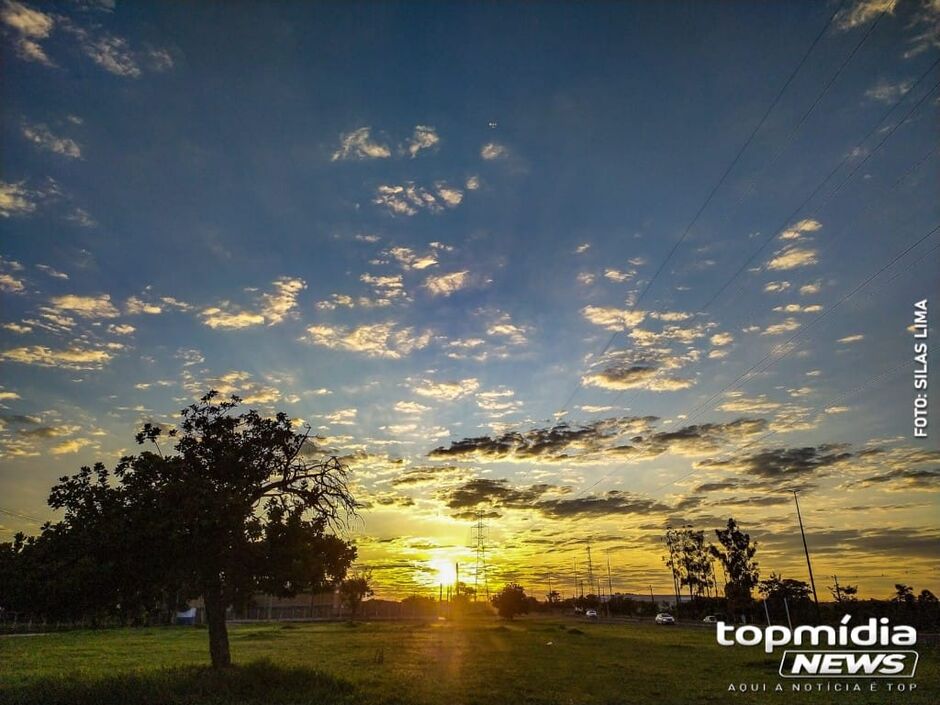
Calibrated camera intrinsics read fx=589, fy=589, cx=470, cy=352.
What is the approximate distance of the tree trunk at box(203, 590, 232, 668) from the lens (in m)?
33.9

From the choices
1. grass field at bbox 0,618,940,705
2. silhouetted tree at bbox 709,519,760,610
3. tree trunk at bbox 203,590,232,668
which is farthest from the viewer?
silhouetted tree at bbox 709,519,760,610

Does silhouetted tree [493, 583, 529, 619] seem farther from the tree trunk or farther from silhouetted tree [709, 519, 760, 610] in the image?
the tree trunk

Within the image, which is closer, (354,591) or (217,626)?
(217,626)

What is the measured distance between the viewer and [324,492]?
37.5 metres

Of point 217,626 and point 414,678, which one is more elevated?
point 217,626

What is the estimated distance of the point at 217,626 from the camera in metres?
34.3

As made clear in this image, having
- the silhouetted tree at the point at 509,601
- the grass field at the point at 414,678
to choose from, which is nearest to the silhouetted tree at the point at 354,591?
the silhouetted tree at the point at 509,601

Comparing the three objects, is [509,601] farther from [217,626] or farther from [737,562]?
[217,626]

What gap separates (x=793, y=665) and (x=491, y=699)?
85.7 ft

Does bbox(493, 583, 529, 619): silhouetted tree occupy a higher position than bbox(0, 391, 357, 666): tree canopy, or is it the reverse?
bbox(0, 391, 357, 666): tree canopy

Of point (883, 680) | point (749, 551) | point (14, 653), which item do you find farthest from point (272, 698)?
point (749, 551)

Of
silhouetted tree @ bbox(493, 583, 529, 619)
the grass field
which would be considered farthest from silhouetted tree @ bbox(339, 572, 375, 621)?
the grass field

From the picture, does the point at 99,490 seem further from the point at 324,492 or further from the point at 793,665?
the point at 793,665

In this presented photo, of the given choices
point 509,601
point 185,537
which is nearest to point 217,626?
point 185,537
